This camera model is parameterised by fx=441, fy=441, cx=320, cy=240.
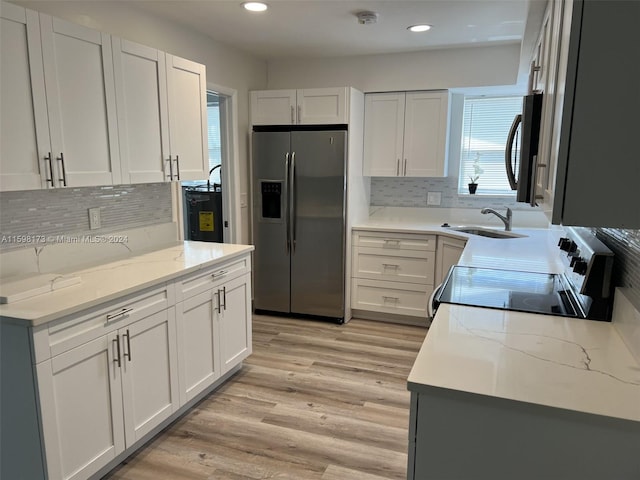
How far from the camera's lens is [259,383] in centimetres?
296

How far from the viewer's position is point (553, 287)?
2.00m

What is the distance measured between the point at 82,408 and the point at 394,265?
280 centimetres

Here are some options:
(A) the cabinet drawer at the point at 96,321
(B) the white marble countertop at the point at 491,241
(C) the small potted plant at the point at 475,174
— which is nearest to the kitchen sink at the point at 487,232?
(B) the white marble countertop at the point at 491,241

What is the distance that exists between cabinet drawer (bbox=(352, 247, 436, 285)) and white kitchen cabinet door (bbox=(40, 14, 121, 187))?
2363 millimetres

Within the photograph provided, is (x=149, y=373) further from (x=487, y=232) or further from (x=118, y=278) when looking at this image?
(x=487, y=232)

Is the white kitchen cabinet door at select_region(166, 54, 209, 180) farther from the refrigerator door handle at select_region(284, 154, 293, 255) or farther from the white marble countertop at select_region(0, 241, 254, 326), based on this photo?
the refrigerator door handle at select_region(284, 154, 293, 255)

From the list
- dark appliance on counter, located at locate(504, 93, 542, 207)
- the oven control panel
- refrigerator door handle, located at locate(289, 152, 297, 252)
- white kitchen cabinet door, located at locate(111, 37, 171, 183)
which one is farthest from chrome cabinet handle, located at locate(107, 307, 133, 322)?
refrigerator door handle, located at locate(289, 152, 297, 252)

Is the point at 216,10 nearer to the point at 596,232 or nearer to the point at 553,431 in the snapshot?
the point at 596,232

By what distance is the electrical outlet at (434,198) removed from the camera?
4348 millimetres

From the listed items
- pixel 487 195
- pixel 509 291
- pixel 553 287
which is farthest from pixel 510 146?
pixel 487 195

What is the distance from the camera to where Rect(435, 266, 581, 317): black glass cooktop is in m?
1.71

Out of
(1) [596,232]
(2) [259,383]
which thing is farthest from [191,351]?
(1) [596,232]

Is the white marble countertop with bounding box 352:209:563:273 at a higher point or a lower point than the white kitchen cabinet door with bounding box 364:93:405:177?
lower

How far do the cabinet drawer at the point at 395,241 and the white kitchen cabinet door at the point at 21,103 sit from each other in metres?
2.69
